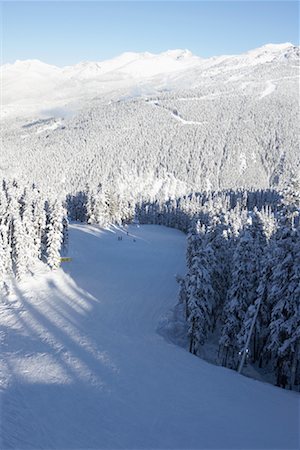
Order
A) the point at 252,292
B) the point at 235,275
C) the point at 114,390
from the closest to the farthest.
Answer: the point at 114,390 → the point at 235,275 → the point at 252,292

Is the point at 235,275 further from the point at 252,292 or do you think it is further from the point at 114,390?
the point at 114,390

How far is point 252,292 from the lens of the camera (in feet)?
116

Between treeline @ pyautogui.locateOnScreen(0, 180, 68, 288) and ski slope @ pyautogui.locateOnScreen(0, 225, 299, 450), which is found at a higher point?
treeline @ pyautogui.locateOnScreen(0, 180, 68, 288)

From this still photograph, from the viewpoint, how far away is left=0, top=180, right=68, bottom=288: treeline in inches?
1918

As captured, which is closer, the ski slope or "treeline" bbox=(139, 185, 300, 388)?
the ski slope

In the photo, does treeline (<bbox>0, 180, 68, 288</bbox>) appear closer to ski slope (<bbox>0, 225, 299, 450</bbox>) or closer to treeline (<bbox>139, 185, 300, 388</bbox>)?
ski slope (<bbox>0, 225, 299, 450</bbox>)

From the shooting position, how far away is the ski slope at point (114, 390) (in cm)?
1828

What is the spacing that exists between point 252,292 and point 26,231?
32655mm

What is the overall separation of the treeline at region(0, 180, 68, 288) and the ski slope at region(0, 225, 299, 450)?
5.56 meters

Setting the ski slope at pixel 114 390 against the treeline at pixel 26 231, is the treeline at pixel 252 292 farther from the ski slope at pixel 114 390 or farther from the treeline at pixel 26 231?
the treeline at pixel 26 231

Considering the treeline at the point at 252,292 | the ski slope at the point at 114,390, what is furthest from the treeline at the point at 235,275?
the ski slope at the point at 114,390

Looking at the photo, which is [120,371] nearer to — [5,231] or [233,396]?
[233,396]

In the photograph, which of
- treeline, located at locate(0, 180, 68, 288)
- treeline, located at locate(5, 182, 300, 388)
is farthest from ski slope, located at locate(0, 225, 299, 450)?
treeline, located at locate(0, 180, 68, 288)

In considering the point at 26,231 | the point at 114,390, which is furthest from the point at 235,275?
the point at 26,231
